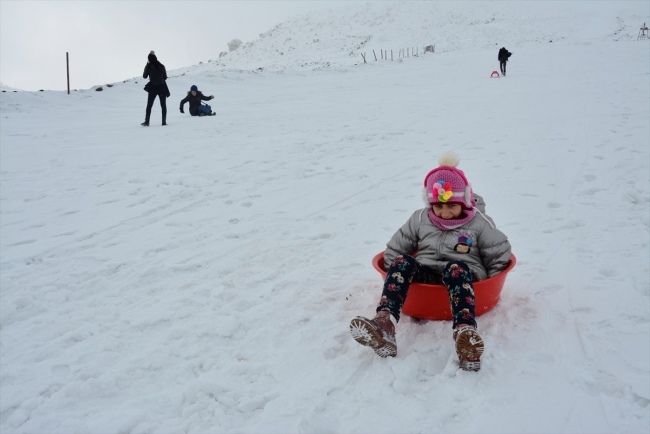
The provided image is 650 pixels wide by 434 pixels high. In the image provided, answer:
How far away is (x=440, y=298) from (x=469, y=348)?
41cm

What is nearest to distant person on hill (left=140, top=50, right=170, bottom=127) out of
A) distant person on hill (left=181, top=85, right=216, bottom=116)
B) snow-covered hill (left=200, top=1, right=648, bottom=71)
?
distant person on hill (left=181, top=85, right=216, bottom=116)

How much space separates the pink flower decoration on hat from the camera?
2.62 metres

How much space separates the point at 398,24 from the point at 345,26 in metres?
5.98

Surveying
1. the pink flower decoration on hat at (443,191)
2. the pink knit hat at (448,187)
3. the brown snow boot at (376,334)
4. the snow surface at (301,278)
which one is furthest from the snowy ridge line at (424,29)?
the brown snow boot at (376,334)

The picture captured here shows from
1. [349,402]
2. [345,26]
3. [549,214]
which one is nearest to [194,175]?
[549,214]

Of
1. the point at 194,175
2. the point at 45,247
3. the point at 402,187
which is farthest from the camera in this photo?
the point at 194,175

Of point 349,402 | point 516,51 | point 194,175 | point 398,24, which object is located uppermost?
point 398,24

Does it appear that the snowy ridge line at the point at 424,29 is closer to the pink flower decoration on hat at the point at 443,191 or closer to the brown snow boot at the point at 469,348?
the pink flower decoration on hat at the point at 443,191

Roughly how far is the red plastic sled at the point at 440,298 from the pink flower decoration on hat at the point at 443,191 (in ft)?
1.57

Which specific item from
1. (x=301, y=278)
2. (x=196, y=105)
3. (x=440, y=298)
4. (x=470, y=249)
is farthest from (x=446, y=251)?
(x=196, y=105)

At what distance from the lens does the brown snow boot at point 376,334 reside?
230 centimetres

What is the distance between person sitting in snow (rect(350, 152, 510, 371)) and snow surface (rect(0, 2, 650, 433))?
213mm

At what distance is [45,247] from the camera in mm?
3963

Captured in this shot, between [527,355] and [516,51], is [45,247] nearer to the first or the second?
[527,355]
